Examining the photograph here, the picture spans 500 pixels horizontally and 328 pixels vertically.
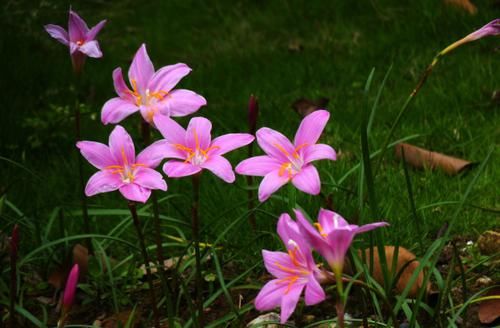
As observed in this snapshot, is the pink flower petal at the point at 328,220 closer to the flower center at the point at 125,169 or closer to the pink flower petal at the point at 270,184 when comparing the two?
the pink flower petal at the point at 270,184

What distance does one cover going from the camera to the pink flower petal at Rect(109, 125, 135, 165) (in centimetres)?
176

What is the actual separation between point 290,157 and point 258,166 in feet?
0.23

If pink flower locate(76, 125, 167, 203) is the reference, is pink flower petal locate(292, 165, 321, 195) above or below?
below

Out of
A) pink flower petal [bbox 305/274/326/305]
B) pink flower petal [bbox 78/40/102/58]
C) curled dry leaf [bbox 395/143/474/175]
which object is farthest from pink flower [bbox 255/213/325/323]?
curled dry leaf [bbox 395/143/474/175]

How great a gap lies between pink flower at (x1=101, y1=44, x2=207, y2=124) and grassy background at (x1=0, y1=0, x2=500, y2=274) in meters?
0.66

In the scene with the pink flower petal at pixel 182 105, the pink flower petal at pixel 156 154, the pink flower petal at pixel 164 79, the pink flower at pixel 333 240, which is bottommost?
the pink flower at pixel 333 240

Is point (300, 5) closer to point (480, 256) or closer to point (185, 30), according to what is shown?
point (185, 30)

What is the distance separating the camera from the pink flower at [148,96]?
177 centimetres

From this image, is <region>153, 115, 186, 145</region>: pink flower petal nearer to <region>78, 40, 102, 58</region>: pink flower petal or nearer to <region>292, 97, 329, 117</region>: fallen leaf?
<region>78, 40, 102, 58</region>: pink flower petal

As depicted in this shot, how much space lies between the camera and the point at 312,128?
1643 mm

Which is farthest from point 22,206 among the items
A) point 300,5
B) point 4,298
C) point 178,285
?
point 300,5

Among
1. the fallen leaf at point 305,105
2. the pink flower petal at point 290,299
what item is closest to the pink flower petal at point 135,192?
the pink flower petal at point 290,299

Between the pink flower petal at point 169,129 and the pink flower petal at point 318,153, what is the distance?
27 cm

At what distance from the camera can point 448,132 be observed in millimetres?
3438
